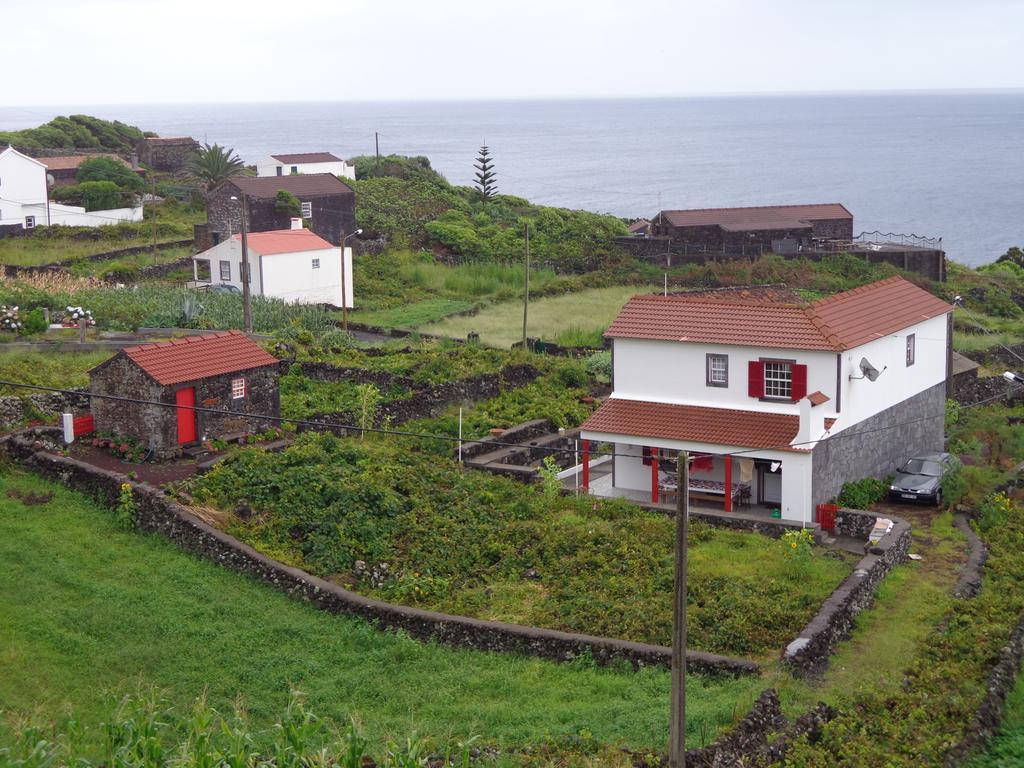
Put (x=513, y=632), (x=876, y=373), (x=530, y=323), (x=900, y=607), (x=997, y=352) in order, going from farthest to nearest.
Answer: (x=530, y=323) → (x=997, y=352) → (x=876, y=373) → (x=900, y=607) → (x=513, y=632)

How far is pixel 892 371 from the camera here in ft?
99.1

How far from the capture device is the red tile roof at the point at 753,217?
65.9 meters

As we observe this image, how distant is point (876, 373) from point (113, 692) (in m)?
17.4

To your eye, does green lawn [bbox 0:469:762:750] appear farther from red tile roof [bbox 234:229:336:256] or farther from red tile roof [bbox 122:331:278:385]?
red tile roof [bbox 234:229:336:256]

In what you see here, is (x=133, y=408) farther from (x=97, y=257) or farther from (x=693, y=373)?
(x=97, y=257)

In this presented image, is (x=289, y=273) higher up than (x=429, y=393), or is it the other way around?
(x=289, y=273)

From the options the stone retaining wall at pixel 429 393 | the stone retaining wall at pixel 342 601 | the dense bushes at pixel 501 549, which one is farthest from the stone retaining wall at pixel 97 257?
the dense bushes at pixel 501 549

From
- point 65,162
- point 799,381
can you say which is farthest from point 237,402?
point 65,162

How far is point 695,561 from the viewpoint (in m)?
24.0

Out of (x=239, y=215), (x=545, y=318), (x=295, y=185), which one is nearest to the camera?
(x=545, y=318)

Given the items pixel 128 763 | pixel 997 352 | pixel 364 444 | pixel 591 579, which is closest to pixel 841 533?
pixel 591 579

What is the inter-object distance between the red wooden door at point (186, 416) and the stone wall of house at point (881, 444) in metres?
13.7

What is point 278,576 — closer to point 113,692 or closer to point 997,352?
point 113,692

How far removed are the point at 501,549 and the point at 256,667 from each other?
251 inches
